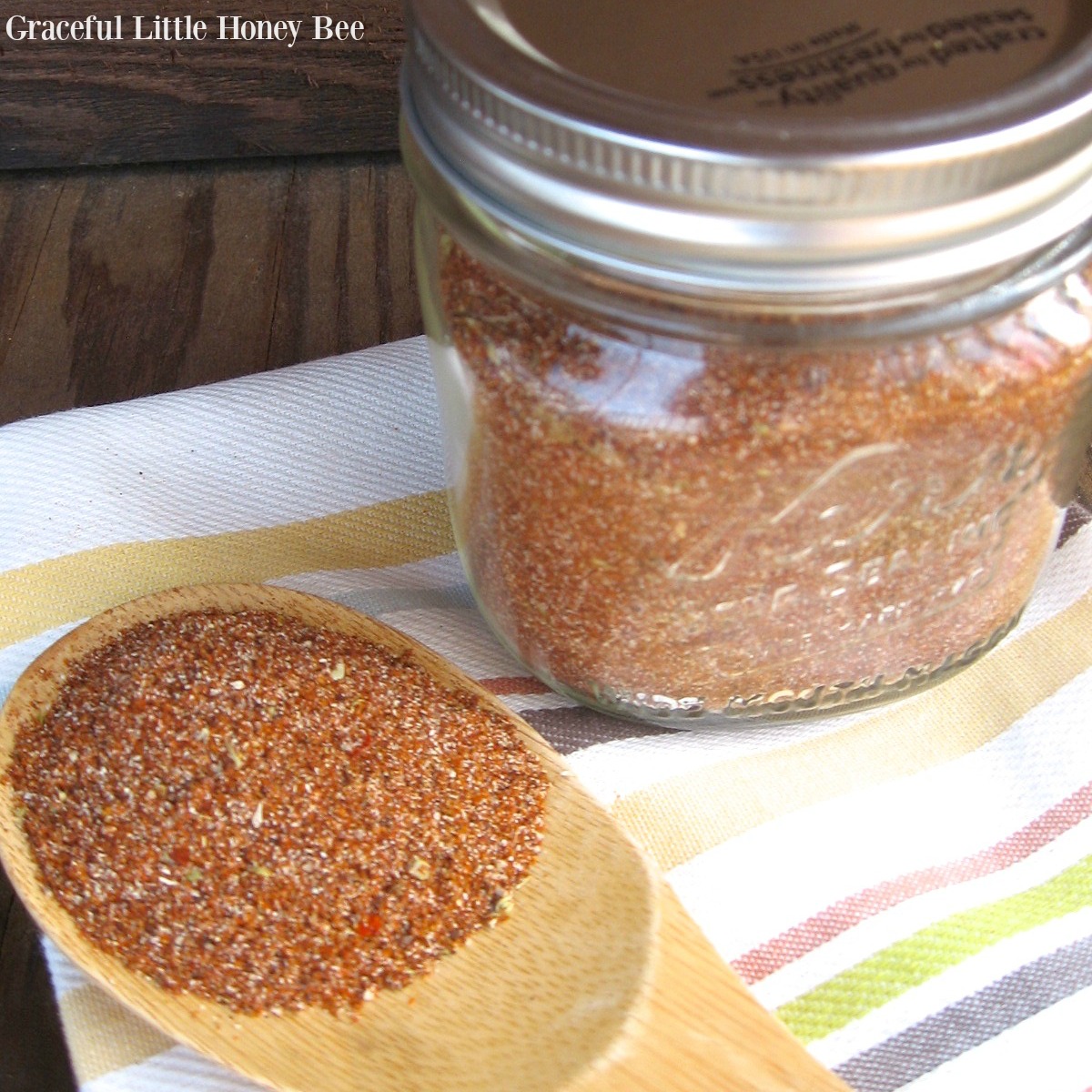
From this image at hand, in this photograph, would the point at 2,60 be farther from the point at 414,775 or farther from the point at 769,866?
the point at 769,866

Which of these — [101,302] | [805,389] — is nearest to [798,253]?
[805,389]

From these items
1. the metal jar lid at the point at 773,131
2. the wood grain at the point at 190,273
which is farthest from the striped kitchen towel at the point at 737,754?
the metal jar lid at the point at 773,131

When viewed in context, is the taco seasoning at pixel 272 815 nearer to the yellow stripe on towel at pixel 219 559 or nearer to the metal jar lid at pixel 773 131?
the yellow stripe on towel at pixel 219 559

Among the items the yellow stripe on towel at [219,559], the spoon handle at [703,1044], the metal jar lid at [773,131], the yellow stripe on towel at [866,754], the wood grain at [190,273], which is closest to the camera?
the metal jar lid at [773,131]

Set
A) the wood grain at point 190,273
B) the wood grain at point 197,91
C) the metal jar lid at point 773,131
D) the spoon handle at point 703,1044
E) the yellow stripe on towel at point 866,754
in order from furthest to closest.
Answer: the wood grain at point 197,91 → the wood grain at point 190,273 → the yellow stripe on towel at point 866,754 → the spoon handle at point 703,1044 → the metal jar lid at point 773,131

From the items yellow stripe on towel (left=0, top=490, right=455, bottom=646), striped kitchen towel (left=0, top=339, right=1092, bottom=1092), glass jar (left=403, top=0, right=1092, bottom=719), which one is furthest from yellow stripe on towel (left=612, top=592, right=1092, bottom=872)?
yellow stripe on towel (left=0, top=490, right=455, bottom=646)

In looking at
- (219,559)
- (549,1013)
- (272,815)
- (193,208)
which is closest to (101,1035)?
(272,815)

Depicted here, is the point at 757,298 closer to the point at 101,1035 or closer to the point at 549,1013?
the point at 549,1013
